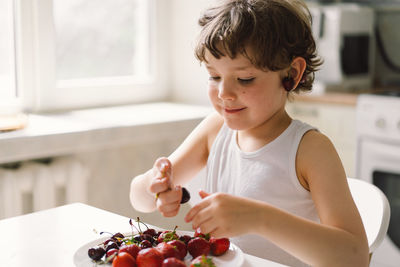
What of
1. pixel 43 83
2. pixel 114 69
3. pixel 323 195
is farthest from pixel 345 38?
pixel 323 195

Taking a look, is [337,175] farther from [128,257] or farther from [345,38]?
[345,38]

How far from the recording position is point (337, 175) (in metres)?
1.05

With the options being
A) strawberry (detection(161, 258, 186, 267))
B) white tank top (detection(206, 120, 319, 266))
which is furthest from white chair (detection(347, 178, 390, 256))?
strawberry (detection(161, 258, 186, 267))

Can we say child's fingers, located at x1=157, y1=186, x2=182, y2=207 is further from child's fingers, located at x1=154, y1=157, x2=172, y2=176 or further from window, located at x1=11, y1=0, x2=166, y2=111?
window, located at x1=11, y1=0, x2=166, y2=111

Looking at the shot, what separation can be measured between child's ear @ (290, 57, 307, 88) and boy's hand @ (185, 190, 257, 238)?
38 centimetres

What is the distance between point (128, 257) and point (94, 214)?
1.27 feet

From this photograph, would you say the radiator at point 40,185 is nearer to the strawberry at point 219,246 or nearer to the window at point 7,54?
the window at point 7,54

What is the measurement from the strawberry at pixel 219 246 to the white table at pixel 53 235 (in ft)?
0.16

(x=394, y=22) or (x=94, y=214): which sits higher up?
(x=394, y=22)

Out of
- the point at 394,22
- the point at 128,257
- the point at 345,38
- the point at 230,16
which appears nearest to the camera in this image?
the point at 128,257

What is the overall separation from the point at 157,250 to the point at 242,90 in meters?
0.39

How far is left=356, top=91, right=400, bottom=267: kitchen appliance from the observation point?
2.51 metres

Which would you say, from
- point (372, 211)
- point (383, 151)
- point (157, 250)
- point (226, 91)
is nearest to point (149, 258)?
point (157, 250)

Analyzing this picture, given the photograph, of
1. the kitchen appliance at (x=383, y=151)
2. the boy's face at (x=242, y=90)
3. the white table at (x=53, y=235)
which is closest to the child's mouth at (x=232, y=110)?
the boy's face at (x=242, y=90)
